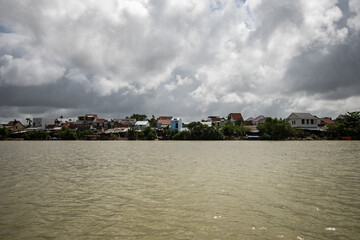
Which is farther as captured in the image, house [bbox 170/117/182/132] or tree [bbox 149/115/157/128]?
tree [bbox 149/115/157/128]

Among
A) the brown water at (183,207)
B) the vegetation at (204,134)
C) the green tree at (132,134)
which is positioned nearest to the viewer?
the brown water at (183,207)

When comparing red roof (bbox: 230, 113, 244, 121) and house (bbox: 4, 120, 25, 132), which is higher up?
red roof (bbox: 230, 113, 244, 121)

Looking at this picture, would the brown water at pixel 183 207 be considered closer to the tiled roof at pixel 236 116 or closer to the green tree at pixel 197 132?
the green tree at pixel 197 132

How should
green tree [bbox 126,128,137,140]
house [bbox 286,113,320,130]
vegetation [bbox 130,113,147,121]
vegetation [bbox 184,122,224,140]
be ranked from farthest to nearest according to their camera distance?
1. vegetation [bbox 130,113,147,121]
2. green tree [bbox 126,128,137,140]
3. house [bbox 286,113,320,130]
4. vegetation [bbox 184,122,224,140]

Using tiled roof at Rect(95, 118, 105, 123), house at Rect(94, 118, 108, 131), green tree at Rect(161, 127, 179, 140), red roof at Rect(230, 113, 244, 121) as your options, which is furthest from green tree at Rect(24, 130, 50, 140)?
red roof at Rect(230, 113, 244, 121)

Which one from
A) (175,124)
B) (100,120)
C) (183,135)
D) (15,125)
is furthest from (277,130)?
(15,125)

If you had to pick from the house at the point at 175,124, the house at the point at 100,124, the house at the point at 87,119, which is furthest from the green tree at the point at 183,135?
the house at the point at 87,119

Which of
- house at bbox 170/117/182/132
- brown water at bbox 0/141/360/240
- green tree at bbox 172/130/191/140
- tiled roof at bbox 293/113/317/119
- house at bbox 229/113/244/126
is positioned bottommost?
brown water at bbox 0/141/360/240

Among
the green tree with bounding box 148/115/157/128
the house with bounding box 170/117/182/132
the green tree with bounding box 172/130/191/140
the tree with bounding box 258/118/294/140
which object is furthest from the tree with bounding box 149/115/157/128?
the tree with bounding box 258/118/294/140

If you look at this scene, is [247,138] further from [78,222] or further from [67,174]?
[78,222]

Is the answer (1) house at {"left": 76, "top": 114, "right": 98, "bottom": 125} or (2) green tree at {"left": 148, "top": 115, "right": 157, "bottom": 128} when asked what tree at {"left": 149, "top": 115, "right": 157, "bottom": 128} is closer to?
(2) green tree at {"left": 148, "top": 115, "right": 157, "bottom": 128}

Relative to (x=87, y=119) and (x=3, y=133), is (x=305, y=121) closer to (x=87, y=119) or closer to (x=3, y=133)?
(x=87, y=119)

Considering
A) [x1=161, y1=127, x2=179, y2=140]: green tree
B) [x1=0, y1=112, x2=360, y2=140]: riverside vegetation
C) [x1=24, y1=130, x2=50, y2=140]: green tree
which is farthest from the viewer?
[x1=24, y1=130, x2=50, y2=140]: green tree

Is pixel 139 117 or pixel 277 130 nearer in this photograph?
pixel 277 130
